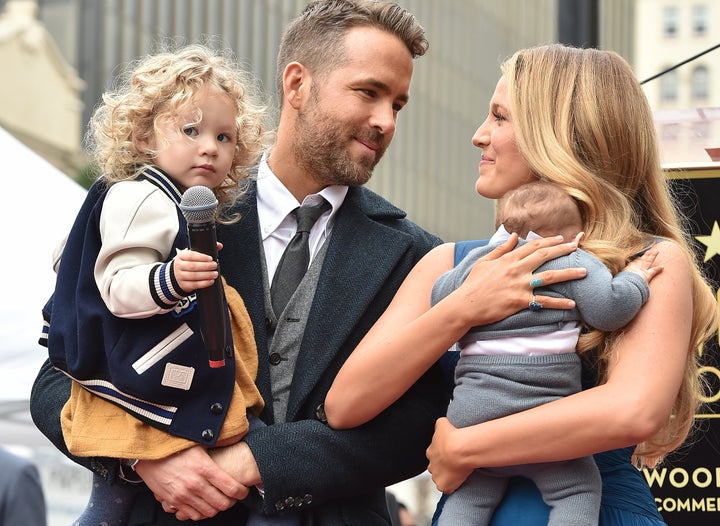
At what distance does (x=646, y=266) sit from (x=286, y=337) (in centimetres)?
109

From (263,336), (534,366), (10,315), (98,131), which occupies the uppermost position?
(98,131)

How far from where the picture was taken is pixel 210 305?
3.00m

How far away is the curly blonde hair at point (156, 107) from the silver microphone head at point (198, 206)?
0.57 meters

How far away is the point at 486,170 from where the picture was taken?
348cm

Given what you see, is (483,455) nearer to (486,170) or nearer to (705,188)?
(486,170)

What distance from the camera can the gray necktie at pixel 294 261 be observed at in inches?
148

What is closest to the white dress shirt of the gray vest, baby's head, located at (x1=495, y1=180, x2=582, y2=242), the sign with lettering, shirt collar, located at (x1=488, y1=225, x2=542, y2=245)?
the gray vest

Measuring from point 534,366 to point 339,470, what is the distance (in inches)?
26.9

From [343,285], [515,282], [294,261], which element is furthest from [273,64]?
[515,282]

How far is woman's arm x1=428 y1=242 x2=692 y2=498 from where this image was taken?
2973mm

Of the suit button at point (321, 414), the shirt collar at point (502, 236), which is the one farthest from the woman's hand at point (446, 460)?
the shirt collar at point (502, 236)

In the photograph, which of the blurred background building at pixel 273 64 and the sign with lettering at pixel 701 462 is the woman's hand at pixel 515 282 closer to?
the sign with lettering at pixel 701 462

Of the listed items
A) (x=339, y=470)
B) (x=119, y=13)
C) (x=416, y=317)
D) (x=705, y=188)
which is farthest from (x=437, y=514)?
(x=119, y=13)

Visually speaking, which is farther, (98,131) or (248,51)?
(248,51)
